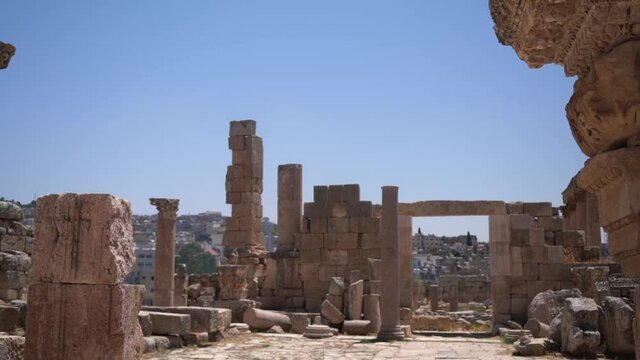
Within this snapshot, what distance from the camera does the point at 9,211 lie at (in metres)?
12.7

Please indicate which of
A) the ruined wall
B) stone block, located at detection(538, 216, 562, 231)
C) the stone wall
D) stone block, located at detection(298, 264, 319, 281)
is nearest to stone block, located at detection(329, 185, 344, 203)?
the ruined wall

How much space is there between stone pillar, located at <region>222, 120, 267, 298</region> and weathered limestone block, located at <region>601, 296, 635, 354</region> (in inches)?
502

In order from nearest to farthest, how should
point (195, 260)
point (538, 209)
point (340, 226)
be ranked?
1. point (538, 209)
2. point (340, 226)
3. point (195, 260)

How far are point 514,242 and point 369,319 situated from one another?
3.99 m

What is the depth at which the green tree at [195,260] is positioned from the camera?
3376 inches

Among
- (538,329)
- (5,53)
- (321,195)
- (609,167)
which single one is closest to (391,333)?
(538,329)

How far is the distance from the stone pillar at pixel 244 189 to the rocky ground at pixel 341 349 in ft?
24.4

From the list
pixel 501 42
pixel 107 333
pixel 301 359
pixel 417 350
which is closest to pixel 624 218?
pixel 501 42

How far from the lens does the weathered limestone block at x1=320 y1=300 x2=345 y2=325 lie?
1480 centimetres

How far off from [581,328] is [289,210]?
9384 millimetres

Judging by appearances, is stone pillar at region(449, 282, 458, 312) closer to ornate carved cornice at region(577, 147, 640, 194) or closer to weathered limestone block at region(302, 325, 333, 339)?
weathered limestone block at region(302, 325, 333, 339)

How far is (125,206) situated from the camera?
255 inches

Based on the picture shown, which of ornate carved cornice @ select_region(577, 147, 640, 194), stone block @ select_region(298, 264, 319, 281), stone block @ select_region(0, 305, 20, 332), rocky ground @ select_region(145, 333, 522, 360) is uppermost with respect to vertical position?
ornate carved cornice @ select_region(577, 147, 640, 194)

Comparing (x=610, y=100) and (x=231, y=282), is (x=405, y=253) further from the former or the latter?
(x=610, y=100)
